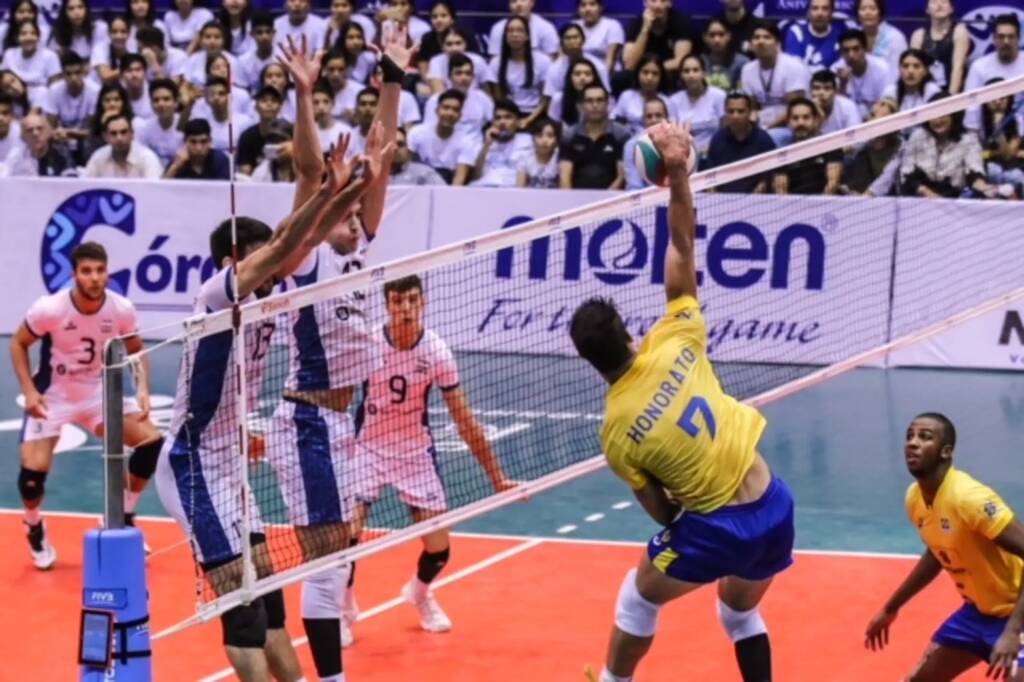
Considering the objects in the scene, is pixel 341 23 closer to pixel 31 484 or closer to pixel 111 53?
pixel 111 53

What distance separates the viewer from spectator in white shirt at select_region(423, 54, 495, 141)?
62.8 feet

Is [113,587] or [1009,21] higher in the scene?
[1009,21]

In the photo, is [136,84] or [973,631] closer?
[973,631]

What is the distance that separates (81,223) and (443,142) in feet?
11.9

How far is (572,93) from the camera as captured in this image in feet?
62.3

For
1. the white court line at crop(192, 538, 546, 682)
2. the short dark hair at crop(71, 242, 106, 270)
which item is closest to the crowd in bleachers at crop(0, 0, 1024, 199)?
the white court line at crop(192, 538, 546, 682)

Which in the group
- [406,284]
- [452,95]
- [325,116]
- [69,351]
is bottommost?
[69,351]

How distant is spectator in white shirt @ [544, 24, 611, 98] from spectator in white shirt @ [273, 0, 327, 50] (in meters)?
2.86

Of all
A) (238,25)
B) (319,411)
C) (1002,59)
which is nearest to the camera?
(319,411)

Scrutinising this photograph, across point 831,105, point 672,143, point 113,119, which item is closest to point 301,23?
point 113,119

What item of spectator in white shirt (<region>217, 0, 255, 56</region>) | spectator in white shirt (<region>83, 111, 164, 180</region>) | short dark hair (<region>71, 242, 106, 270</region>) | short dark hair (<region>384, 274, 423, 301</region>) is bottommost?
spectator in white shirt (<region>83, 111, 164, 180</region>)

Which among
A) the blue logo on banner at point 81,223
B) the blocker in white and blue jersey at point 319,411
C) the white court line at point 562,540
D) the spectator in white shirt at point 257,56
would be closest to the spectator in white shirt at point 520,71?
the spectator in white shirt at point 257,56

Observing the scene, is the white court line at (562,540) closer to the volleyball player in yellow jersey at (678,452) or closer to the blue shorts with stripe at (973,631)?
the blue shorts with stripe at (973,631)

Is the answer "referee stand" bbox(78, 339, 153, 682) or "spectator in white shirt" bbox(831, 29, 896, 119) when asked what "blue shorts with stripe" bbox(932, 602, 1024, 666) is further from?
"spectator in white shirt" bbox(831, 29, 896, 119)
